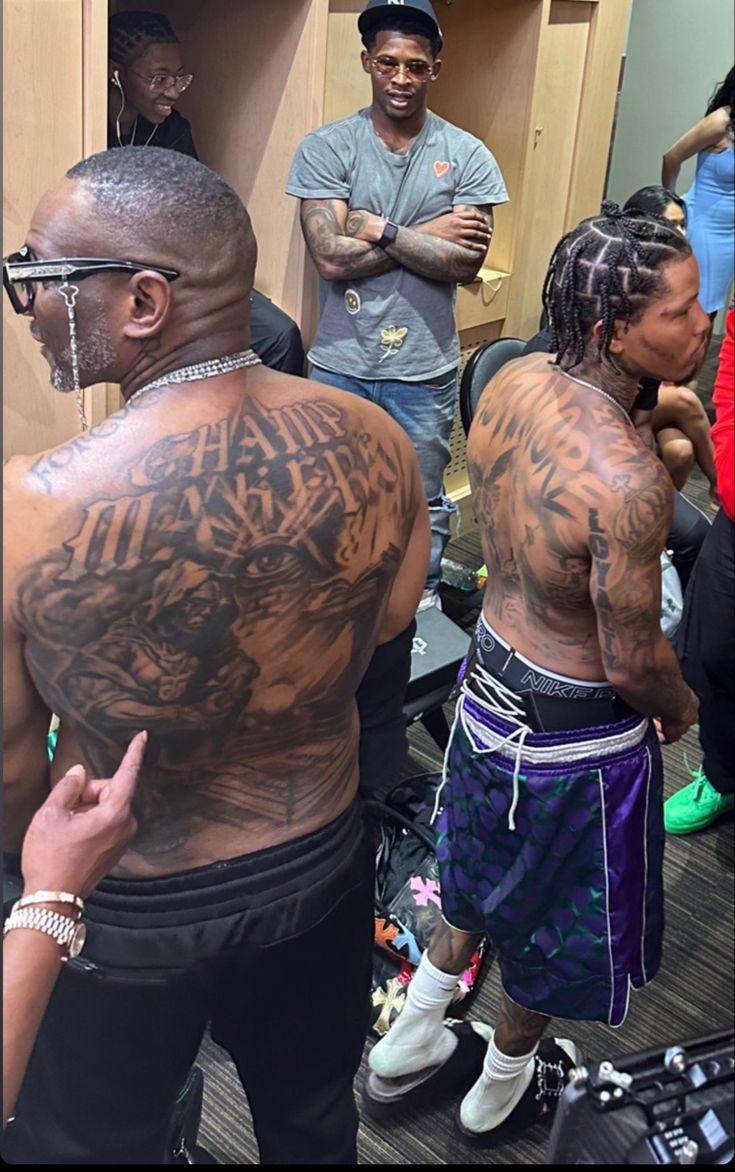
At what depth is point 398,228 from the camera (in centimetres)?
143

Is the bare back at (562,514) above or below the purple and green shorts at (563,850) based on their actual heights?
above

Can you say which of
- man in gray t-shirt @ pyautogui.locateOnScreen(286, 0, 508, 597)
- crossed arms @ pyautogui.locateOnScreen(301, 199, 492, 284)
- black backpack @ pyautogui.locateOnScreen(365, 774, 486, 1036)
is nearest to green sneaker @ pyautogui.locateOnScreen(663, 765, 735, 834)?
black backpack @ pyautogui.locateOnScreen(365, 774, 486, 1036)

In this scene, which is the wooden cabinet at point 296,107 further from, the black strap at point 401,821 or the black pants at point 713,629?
the black strap at point 401,821

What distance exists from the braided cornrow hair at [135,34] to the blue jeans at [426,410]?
372mm

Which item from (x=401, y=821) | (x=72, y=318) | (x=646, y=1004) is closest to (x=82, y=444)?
(x=72, y=318)

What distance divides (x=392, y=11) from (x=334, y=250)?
A: 0.32 metres

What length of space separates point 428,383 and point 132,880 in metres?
0.82

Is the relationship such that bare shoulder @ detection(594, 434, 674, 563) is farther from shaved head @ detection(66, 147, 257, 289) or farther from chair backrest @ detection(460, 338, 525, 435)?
chair backrest @ detection(460, 338, 525, 435)

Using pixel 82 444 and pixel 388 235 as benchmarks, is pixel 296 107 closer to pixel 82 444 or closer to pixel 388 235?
pixel 388 235

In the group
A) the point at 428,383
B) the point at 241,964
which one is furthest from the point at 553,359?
the point at 241,964

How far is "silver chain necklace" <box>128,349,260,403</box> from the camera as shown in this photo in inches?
29.8

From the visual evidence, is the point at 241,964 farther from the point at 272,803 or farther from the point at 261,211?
the point at 261,211

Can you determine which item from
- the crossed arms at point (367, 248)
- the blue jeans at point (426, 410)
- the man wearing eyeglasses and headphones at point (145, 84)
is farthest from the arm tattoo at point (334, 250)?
the man wearing eyeglasses and headphones at point (145, 84)

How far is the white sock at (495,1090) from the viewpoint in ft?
3.73
